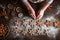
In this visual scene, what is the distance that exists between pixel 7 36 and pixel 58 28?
1.19 feet

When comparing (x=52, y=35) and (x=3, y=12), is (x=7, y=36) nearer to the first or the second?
(x=3, y=12)

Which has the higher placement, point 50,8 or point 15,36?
point 50,8

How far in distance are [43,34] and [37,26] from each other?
2.8 inches

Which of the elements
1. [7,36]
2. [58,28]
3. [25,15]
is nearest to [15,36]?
[7,36]

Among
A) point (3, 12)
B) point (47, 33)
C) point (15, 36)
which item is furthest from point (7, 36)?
point (47, 33)

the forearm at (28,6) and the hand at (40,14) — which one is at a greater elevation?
the forearm at (28,6)

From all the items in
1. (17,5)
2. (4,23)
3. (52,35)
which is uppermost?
(17,5)

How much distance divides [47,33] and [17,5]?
0.29m

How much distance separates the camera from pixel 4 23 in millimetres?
1296

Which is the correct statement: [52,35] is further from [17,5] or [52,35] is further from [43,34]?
[17,5]

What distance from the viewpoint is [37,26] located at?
4.30 ft

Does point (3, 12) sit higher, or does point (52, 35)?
point (3, 12)

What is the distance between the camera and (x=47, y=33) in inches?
51.3

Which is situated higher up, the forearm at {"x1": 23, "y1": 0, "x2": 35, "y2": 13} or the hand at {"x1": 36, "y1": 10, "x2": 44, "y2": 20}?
the forearm at {"x1": 23, "y1": 0, "x2": 35, "y2": 13}
